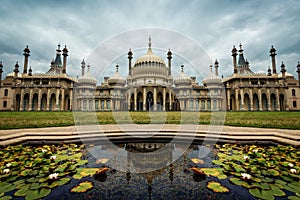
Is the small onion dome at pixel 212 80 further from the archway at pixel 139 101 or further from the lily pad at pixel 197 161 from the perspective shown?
the lily pad at pixel 197 161

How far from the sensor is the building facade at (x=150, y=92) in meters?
35.4

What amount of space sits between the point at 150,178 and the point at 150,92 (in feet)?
106

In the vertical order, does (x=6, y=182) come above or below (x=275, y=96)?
below

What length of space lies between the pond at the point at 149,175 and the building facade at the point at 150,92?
93.3ft

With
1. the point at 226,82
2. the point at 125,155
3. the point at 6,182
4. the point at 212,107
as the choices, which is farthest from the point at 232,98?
the point at 6,182

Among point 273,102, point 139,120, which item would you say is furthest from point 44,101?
point 273,102

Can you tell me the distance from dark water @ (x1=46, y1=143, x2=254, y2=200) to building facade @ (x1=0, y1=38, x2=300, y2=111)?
91.9 ft

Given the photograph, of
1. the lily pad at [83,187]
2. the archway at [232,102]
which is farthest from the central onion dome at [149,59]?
the lily pad at [83,187]

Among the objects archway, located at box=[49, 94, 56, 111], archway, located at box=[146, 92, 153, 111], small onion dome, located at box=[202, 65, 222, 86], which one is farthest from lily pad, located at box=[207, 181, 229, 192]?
small onion dome, located at box=[202, 65, 222, 86]

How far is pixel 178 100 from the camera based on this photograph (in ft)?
124

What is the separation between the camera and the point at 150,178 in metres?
3.21

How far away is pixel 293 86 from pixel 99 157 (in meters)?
52.1

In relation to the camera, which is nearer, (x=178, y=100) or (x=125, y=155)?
(x=125, y=155)

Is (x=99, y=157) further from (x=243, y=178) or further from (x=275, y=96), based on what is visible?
(x=275, y=96)
